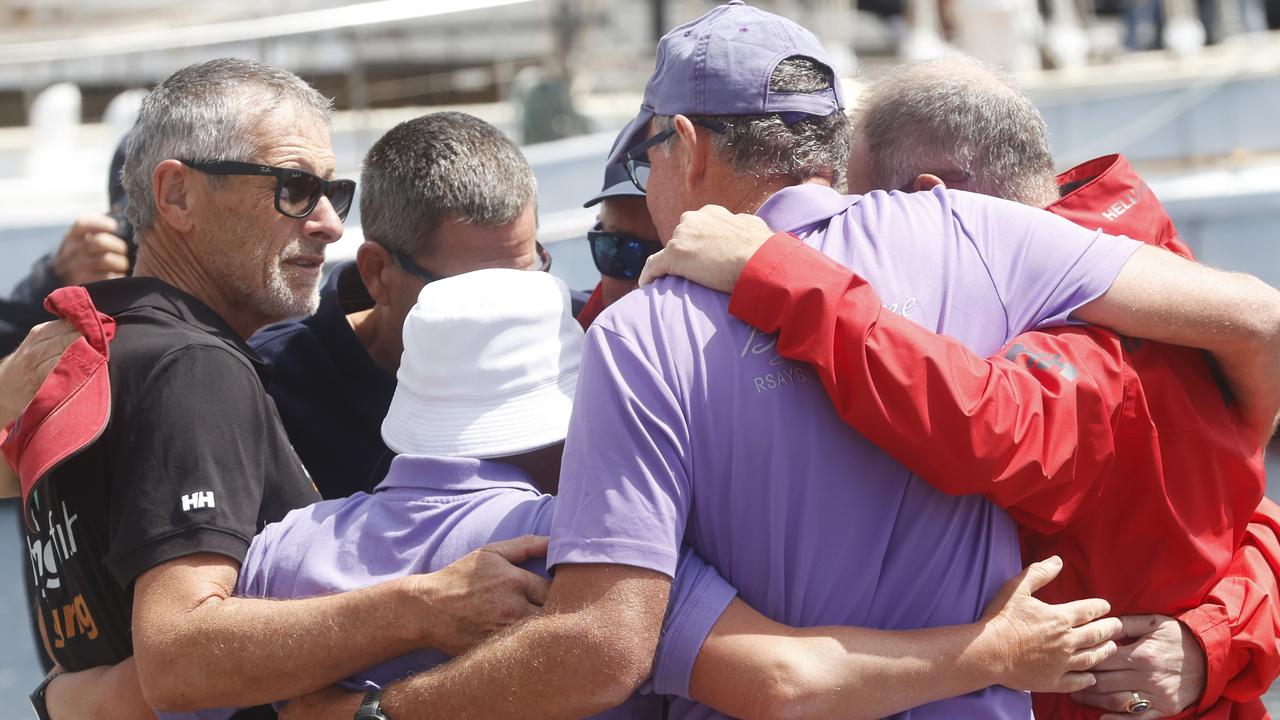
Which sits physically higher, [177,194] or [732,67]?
[732,67]

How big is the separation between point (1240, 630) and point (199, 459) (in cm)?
172

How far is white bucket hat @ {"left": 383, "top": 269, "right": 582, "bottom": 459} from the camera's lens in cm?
214

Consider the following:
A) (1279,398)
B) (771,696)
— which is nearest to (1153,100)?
(1279,398)

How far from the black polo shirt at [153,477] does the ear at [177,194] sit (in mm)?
214

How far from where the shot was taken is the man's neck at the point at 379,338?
3230 mm

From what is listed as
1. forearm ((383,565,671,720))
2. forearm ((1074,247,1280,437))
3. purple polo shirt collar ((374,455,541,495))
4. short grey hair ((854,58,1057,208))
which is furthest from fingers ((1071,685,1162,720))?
purple polo shirt collar ((374,455,541,495))

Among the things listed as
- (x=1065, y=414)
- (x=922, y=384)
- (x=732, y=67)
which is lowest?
(x=1065, y=414)

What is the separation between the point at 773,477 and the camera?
193cm

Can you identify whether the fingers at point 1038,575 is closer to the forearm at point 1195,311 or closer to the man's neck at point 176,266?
the forearm at point 1195,311

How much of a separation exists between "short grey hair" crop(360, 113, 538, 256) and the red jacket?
1.28 meters

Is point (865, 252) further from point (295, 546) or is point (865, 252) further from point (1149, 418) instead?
point (295, 546)

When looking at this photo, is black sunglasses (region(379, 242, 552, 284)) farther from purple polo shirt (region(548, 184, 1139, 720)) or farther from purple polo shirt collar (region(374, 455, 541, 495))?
purple polo shirt (region(548, 184, 1139, 720))

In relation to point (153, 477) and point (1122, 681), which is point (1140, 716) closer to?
point (1122, 681)

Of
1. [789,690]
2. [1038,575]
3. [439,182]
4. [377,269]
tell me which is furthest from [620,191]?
[789,690]
